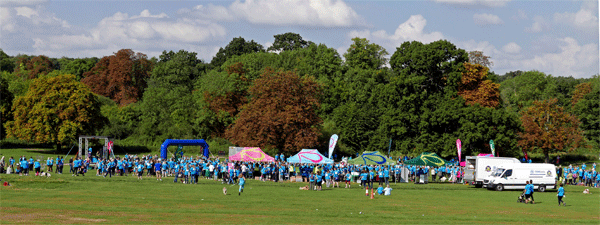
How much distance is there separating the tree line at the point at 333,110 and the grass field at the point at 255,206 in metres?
25.6

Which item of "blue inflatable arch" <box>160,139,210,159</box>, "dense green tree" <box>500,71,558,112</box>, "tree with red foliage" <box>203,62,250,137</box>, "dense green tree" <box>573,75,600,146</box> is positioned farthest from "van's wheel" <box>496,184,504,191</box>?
"dense green tree" <box>500,71,558,112</box>

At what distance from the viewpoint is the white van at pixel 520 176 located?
130 ft

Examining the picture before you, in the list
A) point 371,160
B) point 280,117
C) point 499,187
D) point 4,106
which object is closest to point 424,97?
point 280,117

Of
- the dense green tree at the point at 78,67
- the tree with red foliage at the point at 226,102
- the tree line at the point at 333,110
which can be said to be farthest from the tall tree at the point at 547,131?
the dense green tree at the point at 78,67

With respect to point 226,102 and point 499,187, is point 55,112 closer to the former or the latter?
point 226,102

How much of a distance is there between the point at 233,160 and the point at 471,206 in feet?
78.5

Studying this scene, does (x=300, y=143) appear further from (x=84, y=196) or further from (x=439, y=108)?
(x=84, y=196)

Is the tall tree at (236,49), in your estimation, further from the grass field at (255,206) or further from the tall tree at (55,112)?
the grass field at (255,206)

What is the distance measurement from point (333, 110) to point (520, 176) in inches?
1524

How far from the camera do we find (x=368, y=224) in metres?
21.2

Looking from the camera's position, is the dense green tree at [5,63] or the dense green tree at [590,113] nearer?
the dense green tree at [590,113]

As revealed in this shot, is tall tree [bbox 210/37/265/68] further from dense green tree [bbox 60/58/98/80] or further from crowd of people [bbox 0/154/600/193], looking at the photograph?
crowd of people [bbox 0/154/600/193]

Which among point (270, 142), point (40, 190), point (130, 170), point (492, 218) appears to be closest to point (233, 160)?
point (130, 170)

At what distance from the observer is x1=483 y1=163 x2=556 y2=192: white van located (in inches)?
1556
